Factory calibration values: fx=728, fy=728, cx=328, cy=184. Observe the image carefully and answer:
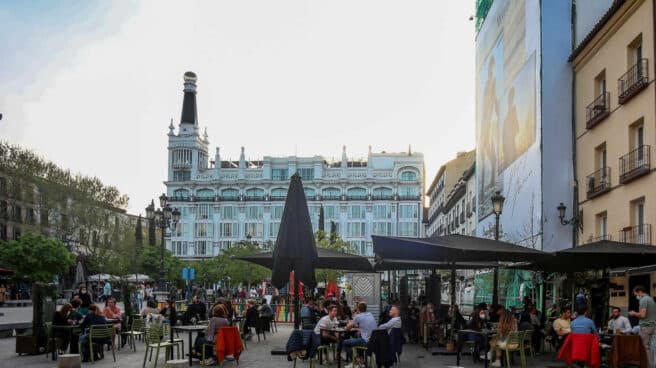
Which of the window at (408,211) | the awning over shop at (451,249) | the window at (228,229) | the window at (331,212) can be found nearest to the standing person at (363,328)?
the awning over shop at (451,249)

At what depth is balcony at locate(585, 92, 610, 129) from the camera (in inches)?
938

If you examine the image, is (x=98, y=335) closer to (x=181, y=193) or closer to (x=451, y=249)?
(x=451, y=249)

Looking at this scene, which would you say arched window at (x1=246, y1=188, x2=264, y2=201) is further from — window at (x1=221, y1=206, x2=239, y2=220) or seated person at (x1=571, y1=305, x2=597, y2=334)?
seated person at (x1=571, y1=305, x2=597, y2=334)

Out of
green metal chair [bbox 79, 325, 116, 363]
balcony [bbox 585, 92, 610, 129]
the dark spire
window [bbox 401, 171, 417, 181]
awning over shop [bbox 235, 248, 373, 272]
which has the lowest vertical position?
green metal chair [bbox 79, 325, 116, 363]

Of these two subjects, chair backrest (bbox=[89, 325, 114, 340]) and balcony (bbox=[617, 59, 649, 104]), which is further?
balcony (bbox=[617, 59, 649, 104])

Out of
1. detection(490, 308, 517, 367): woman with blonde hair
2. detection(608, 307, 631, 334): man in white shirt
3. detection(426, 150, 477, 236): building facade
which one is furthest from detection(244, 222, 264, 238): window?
detection(608, 307, 631, 334): man in white shirt

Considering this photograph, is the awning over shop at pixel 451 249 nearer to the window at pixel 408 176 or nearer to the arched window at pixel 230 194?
the window at pixel 408 176

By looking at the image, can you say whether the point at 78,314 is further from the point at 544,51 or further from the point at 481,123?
the point at 481,123

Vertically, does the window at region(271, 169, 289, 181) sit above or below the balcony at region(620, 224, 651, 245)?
above

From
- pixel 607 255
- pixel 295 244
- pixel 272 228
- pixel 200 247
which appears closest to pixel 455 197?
pixel 607 255

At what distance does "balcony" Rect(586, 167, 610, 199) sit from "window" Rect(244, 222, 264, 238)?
301 ft

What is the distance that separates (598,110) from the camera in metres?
24.6

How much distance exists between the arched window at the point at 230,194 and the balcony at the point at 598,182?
95449 millimetres

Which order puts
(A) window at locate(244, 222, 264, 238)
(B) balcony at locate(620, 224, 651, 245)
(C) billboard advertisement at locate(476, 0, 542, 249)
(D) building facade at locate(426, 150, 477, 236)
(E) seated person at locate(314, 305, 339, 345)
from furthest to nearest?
(A) window at locate(244, 222, 264, 238), (D) building facade at locate(426, 150, 477, 236), (C) billboard advertisement at locate(476, 0, 542, 249), (B) balcony at locate(620, 224, 651, 245), (E) seated person at locate(314, 305, 339, 345)
